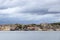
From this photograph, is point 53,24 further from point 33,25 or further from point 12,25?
point 12,25

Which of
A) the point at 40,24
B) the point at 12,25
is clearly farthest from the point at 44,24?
the point at 12,25

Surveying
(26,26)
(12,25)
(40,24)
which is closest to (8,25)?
(12,25)

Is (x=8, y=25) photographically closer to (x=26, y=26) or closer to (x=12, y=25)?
(x=12, y=25)

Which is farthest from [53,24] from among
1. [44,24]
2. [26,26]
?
[26,26]

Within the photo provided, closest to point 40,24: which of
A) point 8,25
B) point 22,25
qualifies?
point 22,25

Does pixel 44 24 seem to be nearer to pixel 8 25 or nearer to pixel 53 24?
pixel 53 24

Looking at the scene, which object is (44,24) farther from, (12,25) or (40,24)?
(12,25)
